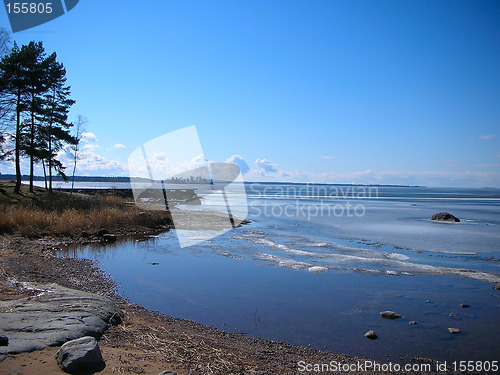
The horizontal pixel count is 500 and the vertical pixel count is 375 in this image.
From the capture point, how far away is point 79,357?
4320mm

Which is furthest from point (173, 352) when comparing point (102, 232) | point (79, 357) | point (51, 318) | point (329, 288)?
point (102, 232)

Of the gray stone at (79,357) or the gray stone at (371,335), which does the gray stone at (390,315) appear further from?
the gray stone at (79,357)

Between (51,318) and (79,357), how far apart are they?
1.97 metres

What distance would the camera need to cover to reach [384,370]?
18.7ft

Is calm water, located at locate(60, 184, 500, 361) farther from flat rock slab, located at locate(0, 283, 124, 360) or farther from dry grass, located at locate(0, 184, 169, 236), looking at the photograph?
dry grass, located at locate(0, 184, 169, 236)

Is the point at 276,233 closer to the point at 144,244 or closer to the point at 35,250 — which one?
the point at 144,244

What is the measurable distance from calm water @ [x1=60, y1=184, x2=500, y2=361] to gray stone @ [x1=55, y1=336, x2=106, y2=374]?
3447 millimetres

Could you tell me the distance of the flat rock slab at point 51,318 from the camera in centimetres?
496

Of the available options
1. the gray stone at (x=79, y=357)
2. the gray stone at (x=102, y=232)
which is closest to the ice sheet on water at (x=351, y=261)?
the gray stone at (x=102, y=232)

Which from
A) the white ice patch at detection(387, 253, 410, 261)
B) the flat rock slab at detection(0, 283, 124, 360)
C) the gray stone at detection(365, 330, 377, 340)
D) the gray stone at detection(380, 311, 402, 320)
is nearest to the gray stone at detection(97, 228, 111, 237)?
the flat rock slab at detection(0, 283, 124, 360)

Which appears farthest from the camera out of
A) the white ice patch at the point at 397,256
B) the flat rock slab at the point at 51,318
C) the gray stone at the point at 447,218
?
the gray stone at the point at 447,218

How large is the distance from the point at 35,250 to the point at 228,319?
1071 centimetres

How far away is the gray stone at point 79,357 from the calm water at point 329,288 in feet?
11.3

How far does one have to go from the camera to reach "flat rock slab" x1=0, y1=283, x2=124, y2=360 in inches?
195
